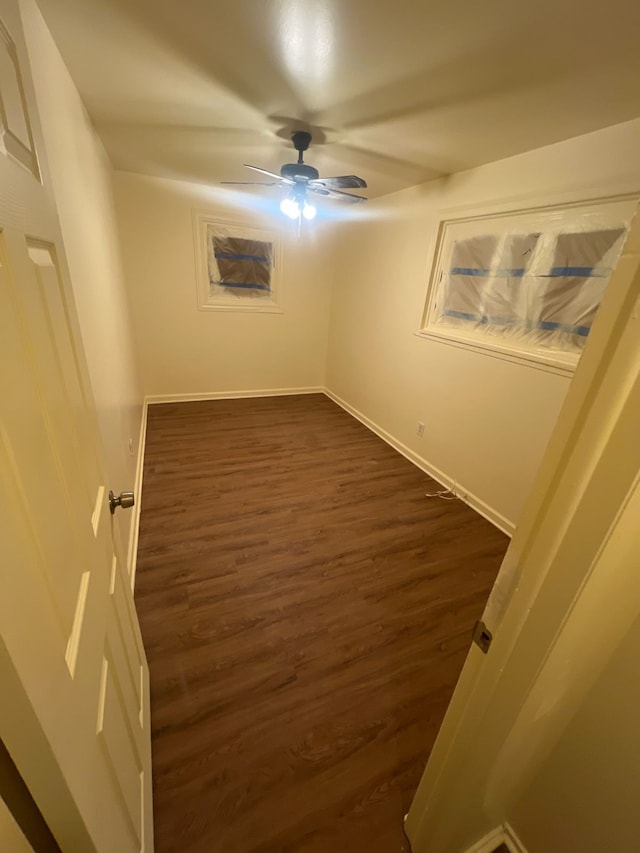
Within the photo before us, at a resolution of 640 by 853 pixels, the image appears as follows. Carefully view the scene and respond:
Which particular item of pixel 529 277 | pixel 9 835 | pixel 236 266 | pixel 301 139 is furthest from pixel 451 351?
pixel 9 835

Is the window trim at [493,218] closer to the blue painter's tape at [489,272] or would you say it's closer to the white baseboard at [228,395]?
the blue painter's tape at [489,272]

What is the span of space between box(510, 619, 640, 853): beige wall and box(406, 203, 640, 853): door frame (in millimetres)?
28

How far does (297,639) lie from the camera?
5.33 feet

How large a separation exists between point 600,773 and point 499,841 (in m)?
0.54

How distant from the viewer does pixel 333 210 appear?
3.81 m

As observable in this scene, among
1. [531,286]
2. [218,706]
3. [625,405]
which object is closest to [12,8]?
[625,405]

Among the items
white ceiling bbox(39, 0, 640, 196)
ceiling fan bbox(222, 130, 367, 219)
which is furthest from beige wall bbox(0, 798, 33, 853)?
ceiling fan bbox(222, 130, 367, 219)

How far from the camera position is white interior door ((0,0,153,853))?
0.38 metres

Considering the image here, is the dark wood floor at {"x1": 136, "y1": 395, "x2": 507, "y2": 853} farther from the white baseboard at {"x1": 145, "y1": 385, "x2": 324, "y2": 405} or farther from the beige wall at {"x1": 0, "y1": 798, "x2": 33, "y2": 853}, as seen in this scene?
the white baseboard at {"x1": 145, "y1": 385, "x2": 324, "y2": 405}

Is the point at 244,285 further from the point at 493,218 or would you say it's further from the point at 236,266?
the point at 493,218

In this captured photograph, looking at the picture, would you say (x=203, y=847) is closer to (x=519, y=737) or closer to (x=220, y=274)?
(x=519, y=737)

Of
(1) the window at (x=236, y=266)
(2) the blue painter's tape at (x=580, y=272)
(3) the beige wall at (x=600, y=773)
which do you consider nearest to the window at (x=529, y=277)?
(2) the blue painter's tape at (x=580, y=272)

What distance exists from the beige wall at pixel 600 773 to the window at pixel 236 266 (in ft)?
13.7

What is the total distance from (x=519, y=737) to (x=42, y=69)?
2343mm
